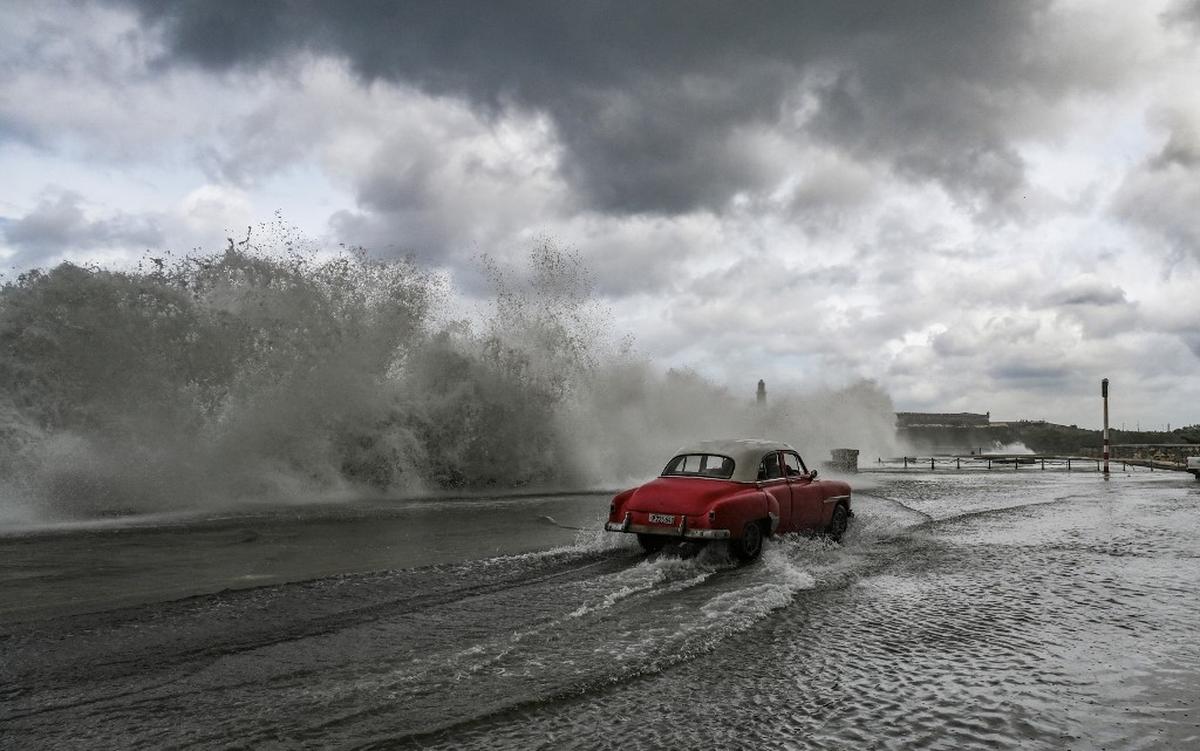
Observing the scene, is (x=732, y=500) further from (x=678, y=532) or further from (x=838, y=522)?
(x=838, y=522)

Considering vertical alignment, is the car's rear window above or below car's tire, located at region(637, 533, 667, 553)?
above

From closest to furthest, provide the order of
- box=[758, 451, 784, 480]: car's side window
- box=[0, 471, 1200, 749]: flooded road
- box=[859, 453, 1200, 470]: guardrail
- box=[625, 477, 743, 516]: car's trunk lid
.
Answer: box=[0, 471, 1200, 749]: flooded road → box=[625, 477, 743, 516]: car's trunk lid → box=[758, 451, 784, 480]: car's side window → box=[859, 453, 1200, 470]: guardrail

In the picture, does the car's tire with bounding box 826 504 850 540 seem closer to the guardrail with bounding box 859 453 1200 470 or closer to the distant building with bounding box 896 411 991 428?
the guardrail with bounding box 859 453 1200 470

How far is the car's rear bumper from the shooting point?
364 inches

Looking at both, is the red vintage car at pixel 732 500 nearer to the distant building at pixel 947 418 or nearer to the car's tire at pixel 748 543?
the car's tire at pixel 748 543

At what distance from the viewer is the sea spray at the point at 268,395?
16.0 metres

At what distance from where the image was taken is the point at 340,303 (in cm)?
2133

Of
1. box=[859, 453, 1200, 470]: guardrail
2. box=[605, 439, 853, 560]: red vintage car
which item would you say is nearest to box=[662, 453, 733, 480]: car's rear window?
box=[605, 439, 853, 560]: red vintage car

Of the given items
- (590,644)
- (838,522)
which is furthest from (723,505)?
(590,644)

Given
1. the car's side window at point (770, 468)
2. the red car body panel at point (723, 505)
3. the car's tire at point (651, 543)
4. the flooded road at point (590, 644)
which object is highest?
the car's side window at point (770, 468)

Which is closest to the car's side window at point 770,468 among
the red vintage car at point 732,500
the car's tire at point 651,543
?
the red vintage car at point 732,500

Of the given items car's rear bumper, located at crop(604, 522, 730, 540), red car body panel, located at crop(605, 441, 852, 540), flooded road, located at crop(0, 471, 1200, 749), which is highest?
red car body panel, located at crop(605, 441, 852, 540)

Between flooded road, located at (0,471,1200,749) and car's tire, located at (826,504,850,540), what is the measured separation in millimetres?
802

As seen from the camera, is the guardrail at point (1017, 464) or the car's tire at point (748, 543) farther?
the guardrail at point (1017, 464)
